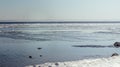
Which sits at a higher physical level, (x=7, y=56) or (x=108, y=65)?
(x=108, y=65)

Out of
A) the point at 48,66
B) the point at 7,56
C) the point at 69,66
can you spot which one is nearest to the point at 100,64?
the point at 69,66

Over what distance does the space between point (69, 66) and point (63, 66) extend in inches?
14.5

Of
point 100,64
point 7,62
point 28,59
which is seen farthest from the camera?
point 28,59

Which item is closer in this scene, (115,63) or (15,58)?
(115,63)

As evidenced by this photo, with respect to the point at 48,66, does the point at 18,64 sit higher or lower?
lower

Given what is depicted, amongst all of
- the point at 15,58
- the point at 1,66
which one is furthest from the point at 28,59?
the point at 1,66

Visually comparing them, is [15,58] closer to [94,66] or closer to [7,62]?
[7,62]

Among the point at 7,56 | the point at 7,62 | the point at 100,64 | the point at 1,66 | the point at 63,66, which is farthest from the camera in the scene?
the point at 7,56

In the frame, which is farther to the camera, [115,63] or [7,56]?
[7,56]

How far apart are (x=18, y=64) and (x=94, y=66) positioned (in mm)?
8195

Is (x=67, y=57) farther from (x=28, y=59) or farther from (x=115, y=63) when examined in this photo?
(x=115, y=63)

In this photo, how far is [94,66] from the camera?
47.3ft

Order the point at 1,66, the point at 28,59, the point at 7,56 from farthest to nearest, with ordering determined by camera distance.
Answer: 1. the point at 7,56
2. the point at 28,59
3. the point at 1,66

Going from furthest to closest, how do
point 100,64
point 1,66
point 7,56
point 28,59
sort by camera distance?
1. point 7,56
2. point 28,59
3. point 1,66
4. point 100,64
